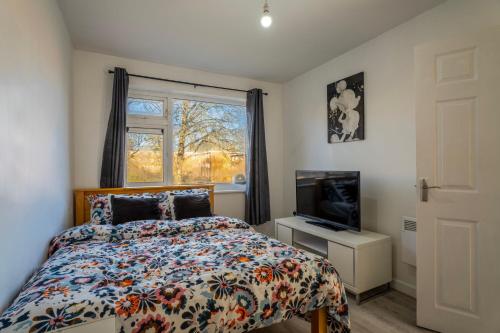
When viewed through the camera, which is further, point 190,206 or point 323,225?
point 323,225

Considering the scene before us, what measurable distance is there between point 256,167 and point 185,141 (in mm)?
1045

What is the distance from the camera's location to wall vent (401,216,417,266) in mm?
2235

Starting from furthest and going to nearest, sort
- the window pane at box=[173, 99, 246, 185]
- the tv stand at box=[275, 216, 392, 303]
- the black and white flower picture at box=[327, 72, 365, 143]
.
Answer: the window pane at box=[173, 99, 246, 185] → the black and white flower picture at box=[327, 72, 365, 143] → the tv stand at box=[275, 216, 392, 303]

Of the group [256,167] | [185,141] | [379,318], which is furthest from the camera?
[256,167]

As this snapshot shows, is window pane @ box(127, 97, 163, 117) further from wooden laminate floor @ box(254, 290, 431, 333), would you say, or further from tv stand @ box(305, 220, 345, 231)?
wooden laminate floor @ box(254, 290, 431, 333)

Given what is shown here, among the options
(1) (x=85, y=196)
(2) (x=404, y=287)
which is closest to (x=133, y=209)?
(1) (x=85, y=196)

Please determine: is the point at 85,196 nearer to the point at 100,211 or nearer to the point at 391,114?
the point at 100,211

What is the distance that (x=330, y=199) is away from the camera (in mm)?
2715

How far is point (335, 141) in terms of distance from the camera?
306 cm

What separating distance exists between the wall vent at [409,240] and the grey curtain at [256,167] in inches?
70.1

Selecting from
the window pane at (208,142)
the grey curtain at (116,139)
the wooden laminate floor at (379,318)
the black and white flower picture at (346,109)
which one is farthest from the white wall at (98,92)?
the wooden laminate floor at (379,318)

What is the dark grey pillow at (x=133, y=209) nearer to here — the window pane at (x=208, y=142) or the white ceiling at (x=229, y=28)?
the window pane at (x=208, y=142)

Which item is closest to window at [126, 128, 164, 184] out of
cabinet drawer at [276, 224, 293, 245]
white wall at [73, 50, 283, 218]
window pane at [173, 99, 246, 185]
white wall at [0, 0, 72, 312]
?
window pane at [173, 99, 246, 185]

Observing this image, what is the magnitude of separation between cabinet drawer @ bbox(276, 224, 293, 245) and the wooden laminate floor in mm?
892
